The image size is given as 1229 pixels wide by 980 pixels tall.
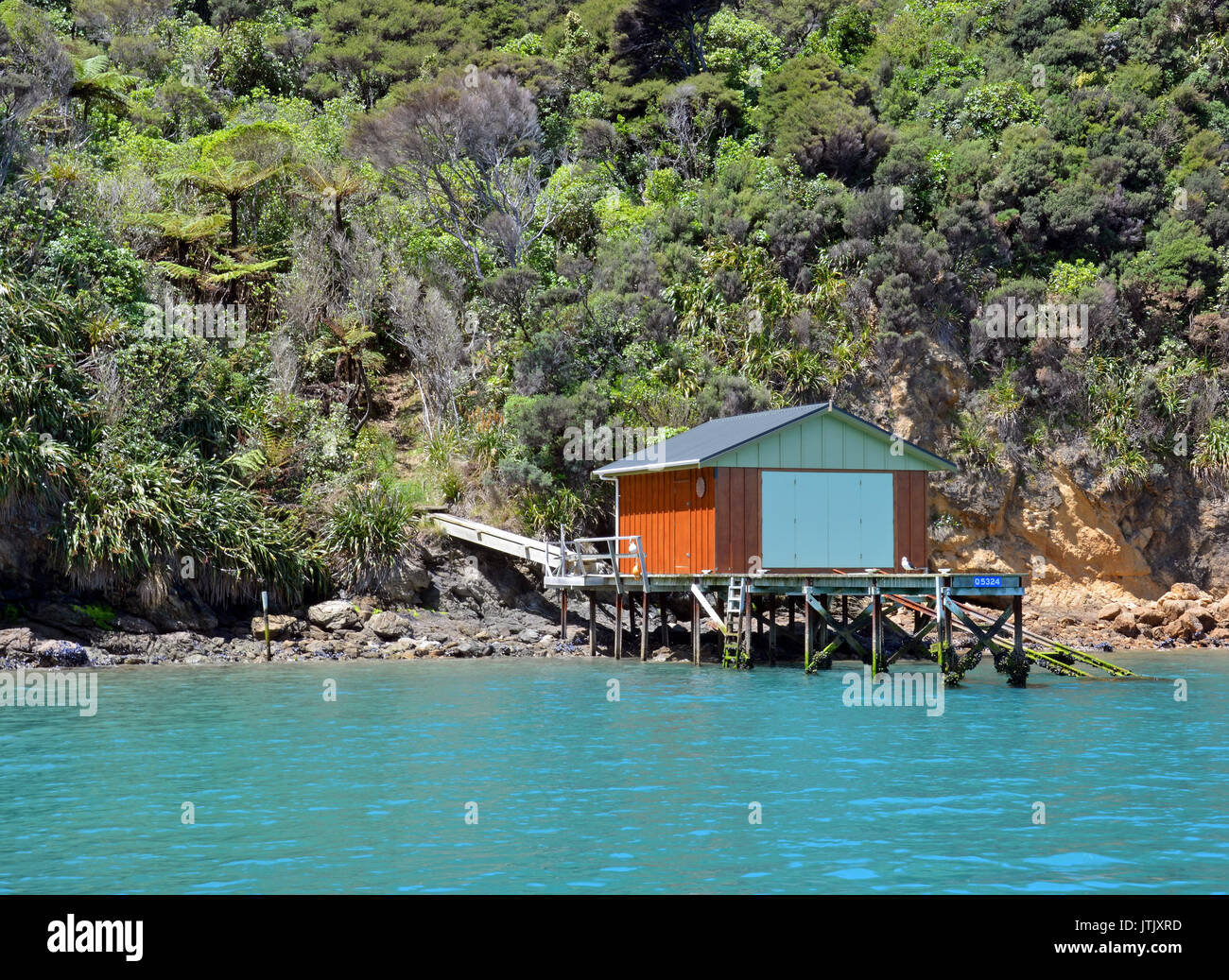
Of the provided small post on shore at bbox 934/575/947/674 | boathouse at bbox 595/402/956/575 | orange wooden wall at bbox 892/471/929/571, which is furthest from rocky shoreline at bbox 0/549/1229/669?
small post on shore at bbox 934/575/947/674

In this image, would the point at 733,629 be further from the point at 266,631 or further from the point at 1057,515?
the point at 1057,515

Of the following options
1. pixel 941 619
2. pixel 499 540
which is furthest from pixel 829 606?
pixel 499 540

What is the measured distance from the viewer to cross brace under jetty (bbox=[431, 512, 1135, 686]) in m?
22.4

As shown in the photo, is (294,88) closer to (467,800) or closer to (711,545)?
(711,545)

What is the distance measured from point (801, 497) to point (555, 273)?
54.4ft

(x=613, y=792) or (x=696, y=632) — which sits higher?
(x=696, y=632)

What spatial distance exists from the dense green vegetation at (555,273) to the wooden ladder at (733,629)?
8803 mm

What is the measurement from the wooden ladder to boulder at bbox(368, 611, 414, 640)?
764 cm

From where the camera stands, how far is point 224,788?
41.1ft

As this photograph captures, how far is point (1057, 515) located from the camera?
35.8m

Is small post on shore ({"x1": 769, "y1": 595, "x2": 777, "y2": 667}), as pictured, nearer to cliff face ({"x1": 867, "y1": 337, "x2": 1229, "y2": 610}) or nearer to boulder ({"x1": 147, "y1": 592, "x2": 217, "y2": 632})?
cliff face ({"x1": 867, "y1": 337, "x2": 1229, "y2": 610})

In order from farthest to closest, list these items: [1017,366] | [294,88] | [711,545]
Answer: [294,88] → [1017,366] → [711,545]
